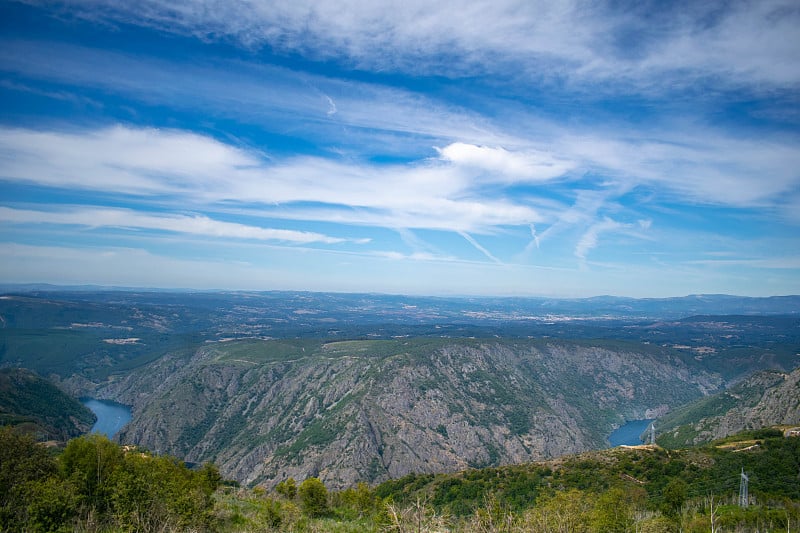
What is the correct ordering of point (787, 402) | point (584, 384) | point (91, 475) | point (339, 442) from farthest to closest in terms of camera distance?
point (584, 384) < point (339, 442) < point (787, 402) < point (91, 475)

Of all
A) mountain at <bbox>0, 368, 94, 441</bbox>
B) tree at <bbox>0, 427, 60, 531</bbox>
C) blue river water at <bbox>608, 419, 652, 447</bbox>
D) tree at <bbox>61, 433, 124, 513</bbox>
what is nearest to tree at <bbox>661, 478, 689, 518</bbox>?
tree at <bbox>61, 433, 124, 513</bbox>

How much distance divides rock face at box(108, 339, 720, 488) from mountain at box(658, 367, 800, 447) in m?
28.2

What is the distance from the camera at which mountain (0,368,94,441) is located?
411ft

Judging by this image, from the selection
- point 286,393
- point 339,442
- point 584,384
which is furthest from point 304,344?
point 584,384

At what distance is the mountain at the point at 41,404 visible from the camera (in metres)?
125

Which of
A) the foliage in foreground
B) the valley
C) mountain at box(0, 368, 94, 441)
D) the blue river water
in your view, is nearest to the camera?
the foliage in foreground

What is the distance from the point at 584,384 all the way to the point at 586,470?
461ft

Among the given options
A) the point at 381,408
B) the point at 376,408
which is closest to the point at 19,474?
the point at 376,408

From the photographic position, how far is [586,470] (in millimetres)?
61188

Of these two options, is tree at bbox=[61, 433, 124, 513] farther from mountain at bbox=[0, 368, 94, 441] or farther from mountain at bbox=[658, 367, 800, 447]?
mountain at bbox=[658, 367, 800, 447]

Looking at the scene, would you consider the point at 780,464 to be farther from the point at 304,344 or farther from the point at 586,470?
the point at 304,344

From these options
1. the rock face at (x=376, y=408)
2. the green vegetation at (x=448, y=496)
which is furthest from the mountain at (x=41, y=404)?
the green vegetation at (x=448, y=496)

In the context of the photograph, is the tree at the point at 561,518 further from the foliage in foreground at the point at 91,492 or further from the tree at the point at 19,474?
the tree at the point at 19,474

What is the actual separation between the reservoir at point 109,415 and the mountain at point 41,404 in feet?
18.6
